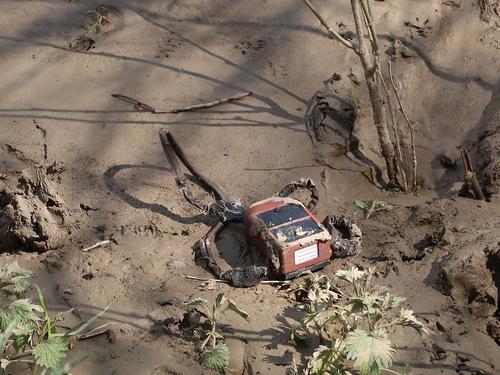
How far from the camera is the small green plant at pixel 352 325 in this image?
9.92 feet

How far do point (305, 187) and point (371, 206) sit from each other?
1.26 feet

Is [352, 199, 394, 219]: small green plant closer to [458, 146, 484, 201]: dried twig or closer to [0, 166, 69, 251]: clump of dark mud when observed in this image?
[458, 146, 484, 201]: dried twig

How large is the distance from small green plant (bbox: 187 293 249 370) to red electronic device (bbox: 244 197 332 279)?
1.19 ft

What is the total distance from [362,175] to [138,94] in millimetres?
1520

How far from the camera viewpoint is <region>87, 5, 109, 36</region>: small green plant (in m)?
5.16

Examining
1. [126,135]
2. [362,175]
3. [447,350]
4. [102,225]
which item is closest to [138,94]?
[126,135]

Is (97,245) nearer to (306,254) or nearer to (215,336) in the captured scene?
(215,336)

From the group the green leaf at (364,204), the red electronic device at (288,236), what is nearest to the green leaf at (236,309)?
the red electronic device at (288,236)

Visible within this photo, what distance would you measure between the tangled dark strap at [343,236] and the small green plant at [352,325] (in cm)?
27

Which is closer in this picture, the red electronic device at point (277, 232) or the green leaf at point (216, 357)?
the green leaf at point (216, 357)

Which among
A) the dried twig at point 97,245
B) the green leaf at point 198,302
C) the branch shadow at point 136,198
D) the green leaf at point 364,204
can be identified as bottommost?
the dried twig at point 97,245

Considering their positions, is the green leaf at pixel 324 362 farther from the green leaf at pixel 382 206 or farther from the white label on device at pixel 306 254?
the green leaf at pixel 382 206

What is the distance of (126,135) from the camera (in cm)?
458

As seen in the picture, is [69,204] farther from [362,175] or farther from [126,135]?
[362,175]
